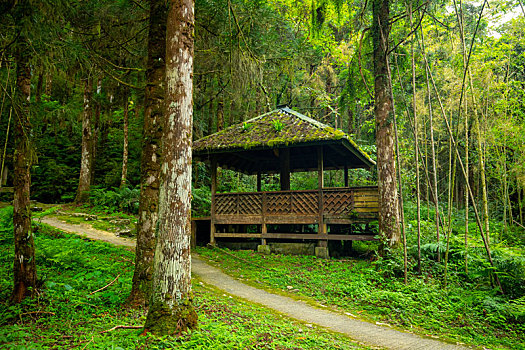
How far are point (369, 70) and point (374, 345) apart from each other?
27.2 feet

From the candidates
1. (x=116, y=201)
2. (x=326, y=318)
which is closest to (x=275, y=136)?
(x=326, y=318)

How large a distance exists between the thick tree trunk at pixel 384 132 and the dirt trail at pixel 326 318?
345 cm

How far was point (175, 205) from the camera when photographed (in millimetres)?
3551

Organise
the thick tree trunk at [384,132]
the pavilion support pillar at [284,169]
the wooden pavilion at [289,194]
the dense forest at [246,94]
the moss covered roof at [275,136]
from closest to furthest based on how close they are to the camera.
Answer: the dense forest at [246,94] < the thick tree trunk at [384,132] < the moss covered roof at [275,136] < the wooden pavilion at [289,194] < the pavilion support pillar at [284,169]

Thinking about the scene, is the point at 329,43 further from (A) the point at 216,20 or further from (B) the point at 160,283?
(B) the point at 160,283

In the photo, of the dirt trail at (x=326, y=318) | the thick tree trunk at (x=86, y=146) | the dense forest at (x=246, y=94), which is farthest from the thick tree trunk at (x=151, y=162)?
the thick tree trunk at (x=86, y=146)

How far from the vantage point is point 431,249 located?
8148 mm

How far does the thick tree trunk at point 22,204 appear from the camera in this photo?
478 cm

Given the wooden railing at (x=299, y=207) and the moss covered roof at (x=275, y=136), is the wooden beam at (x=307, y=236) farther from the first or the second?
the moss covered roof at (x=275, y=136)

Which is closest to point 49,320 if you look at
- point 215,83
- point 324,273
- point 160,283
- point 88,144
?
point 160,283

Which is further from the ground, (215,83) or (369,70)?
(215,83)

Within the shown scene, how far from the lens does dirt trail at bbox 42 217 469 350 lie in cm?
465

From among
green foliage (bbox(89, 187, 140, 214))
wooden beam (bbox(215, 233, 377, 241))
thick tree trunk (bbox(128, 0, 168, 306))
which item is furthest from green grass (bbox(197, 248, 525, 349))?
green foliage (bbox(89, 187, 140, 214))

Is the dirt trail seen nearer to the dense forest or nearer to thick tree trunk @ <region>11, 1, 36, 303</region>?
the dense forest
